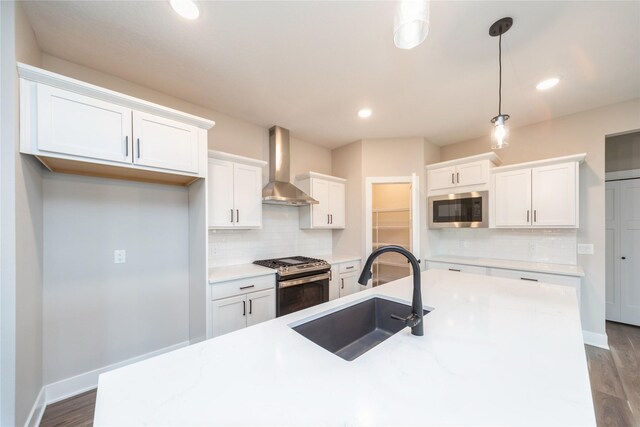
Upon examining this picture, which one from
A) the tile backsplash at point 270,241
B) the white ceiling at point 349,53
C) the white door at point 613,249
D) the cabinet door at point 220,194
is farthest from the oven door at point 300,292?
the white door at point 613,249

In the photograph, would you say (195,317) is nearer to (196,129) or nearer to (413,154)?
(196,129)

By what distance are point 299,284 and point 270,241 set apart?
2.74 feet

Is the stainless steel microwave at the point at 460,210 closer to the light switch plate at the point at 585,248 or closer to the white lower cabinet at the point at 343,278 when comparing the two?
the light switch plate at the point at 585,248

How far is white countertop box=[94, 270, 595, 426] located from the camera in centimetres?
64

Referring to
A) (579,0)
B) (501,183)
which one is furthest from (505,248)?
(579,0)

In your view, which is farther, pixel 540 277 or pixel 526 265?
pixel 526 265

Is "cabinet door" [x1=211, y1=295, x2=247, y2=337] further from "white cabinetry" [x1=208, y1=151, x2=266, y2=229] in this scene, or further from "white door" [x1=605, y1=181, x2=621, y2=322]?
"white door" [x1=605, y1=181, x2=621, y2=322]

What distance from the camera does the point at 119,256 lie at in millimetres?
2211

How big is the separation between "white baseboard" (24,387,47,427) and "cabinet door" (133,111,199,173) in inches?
71.3

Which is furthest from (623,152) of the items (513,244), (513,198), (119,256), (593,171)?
(119,256)

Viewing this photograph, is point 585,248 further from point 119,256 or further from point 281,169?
point 119,256

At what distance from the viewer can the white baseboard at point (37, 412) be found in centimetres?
161

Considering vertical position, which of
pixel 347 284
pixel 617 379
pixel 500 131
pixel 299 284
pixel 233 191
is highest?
pixel 500 131

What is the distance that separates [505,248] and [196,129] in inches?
163
